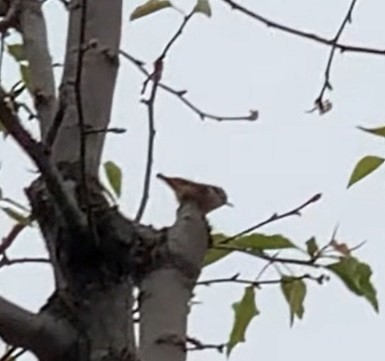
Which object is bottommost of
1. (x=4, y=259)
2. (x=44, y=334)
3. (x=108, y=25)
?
(x=44, y=334)

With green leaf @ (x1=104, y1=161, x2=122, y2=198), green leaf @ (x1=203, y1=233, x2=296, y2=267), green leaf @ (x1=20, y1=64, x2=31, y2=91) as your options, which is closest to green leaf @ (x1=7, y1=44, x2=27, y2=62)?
green leaf @ (x1=20, y1=64, x2=31, y2=91)

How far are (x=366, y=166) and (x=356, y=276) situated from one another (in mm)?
121

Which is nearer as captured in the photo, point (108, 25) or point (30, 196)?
point (30, 196)

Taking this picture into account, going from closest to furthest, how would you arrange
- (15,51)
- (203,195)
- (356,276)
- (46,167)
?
(46,167), (203,195), (356,276), (15,51)

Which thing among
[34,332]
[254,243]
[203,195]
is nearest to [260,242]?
[254,243]

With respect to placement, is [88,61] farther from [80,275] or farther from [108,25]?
[80,275]

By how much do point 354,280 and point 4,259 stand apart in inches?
9.1

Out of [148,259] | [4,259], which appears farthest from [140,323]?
[4,259]

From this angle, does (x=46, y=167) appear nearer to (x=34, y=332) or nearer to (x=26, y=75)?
(x=34, y=332)

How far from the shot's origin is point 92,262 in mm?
667

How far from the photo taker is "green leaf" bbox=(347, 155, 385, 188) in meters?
0.69

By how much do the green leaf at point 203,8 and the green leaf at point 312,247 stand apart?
19 cm

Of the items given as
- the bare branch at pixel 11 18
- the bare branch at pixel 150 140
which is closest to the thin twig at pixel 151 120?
the bare branch at pixel 150 140

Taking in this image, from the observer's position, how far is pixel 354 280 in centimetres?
79
